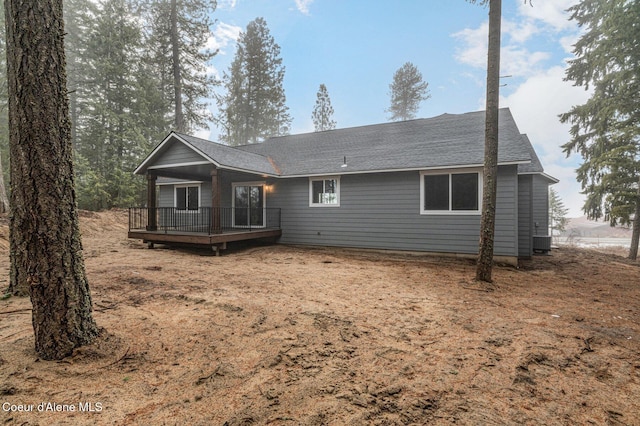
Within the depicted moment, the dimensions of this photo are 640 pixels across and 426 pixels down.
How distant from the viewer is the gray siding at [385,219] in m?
7.81

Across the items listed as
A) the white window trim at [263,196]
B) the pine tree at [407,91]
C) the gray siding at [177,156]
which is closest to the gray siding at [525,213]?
the white window trim at [263,196]

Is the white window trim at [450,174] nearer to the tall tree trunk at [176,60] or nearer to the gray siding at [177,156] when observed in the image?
the gray siding at [177,156]

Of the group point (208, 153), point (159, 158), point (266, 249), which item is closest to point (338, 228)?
point (266, 249)

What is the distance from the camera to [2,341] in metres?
2.68

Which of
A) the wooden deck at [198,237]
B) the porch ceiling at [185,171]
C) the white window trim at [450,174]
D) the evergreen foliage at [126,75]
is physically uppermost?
the evergreen foliage at [126,75]

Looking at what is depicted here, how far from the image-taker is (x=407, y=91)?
89.6 feet

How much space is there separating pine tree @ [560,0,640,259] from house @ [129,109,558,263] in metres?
2.13

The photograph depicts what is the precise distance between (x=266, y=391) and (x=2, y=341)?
271 centimetres

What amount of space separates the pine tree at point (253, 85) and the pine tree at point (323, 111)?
18.2 feet

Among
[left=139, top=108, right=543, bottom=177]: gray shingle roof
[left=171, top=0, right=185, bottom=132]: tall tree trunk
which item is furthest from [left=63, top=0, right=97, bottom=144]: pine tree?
[left=139, top=108, right=543, bottom=177]: gray shingle roof

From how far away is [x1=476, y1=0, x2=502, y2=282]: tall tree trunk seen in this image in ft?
18.7

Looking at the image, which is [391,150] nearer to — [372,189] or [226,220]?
[372,189]

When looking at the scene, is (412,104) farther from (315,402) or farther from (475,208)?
(315,402)

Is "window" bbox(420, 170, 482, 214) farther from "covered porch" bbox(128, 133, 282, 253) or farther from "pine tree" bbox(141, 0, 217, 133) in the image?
"pine tree" bbox(141, 0, 217, 133)
